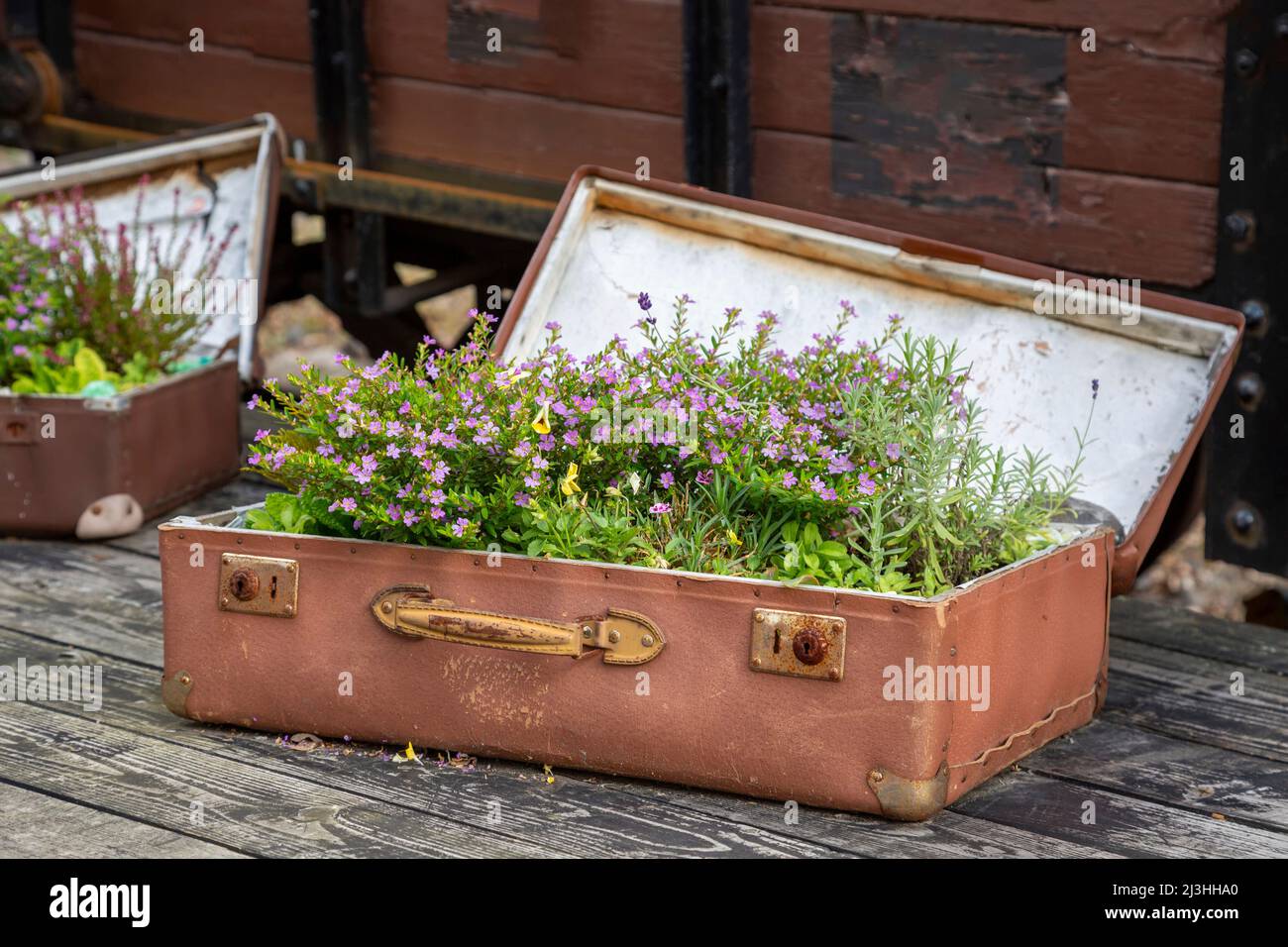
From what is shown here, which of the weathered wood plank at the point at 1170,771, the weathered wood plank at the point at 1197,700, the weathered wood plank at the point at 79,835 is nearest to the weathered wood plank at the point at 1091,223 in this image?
the weathered wood plank at the point at 1197,700

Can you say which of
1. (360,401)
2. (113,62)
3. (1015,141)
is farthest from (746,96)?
(113,62)

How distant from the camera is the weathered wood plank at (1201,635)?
3326 mm

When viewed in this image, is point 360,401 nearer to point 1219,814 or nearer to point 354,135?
point 1219,814

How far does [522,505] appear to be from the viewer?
2676 mm

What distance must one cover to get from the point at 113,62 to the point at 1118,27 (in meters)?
3.71

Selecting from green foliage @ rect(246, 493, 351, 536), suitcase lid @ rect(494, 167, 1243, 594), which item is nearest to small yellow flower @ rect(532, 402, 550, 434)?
green foliage @ rect(246, 493, 351, 536)

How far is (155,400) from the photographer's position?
396 cm

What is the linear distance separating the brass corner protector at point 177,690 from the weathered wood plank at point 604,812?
5cm

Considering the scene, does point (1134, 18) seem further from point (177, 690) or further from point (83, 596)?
point (83, 596)

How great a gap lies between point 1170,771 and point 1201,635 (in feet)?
2.53

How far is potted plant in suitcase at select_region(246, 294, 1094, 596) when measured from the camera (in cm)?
267

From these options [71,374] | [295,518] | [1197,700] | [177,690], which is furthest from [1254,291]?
[71,374]

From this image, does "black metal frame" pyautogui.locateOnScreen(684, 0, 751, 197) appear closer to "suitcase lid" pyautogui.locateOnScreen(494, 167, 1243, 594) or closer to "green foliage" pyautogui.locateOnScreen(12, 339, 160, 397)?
"suitcase lid" pyautogui.locateOnScreen(494, 167, 1243, 594)

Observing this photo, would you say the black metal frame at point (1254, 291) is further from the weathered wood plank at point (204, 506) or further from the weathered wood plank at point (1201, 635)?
the weathered wood plank at point (204, 506)
